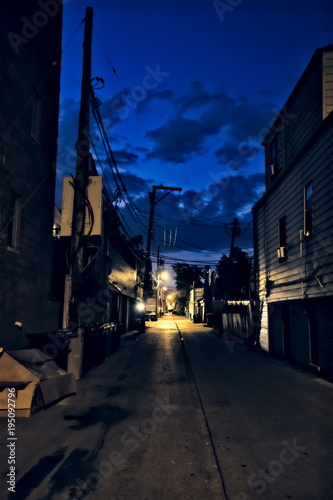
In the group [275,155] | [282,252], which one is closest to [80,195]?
[282,252]

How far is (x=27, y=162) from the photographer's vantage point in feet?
36.1

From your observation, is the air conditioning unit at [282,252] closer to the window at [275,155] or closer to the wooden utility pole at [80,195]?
the window at [275,155]

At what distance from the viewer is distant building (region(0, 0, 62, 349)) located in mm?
9523

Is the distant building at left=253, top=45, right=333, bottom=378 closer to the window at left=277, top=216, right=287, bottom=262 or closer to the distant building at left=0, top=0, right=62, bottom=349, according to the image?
the window at left=277, top=216, right=287, bottom=262

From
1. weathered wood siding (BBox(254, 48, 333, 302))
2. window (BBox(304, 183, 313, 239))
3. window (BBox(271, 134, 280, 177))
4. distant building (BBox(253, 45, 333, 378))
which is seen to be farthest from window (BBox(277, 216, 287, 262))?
window (BBox(271, 134, 280, 177))

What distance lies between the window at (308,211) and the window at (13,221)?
8667 millimetres

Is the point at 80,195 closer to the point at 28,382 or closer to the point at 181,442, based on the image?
the point at 28,382

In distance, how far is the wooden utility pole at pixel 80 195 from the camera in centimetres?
979

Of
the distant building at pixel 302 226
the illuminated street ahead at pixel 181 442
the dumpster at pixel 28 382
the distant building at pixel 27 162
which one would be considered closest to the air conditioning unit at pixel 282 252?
the distant building at pixel 302 226

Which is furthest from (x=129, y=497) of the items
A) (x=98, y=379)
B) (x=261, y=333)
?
(x=261, y=333)

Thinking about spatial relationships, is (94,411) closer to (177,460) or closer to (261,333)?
(177,460)

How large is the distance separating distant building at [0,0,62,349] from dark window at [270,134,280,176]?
876cm

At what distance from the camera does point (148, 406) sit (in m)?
7.14

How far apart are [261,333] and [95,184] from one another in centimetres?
1039
